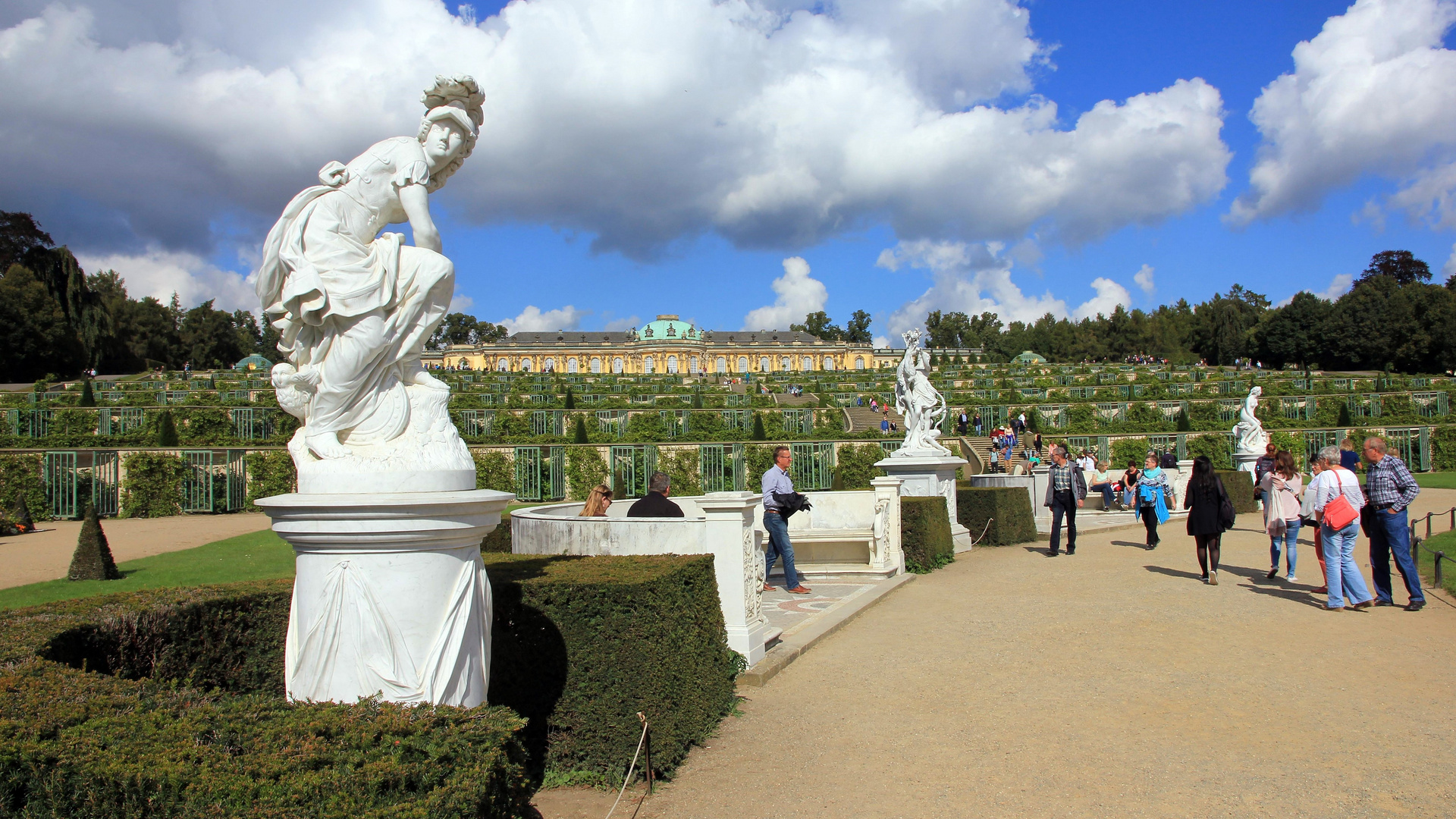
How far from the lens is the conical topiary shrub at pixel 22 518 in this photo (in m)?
17.1

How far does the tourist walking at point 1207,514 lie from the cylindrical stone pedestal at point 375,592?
337 inches

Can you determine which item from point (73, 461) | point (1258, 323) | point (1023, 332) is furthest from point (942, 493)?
point (1023, 332)

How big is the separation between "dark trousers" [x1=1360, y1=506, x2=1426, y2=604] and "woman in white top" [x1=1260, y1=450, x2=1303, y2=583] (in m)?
1.29

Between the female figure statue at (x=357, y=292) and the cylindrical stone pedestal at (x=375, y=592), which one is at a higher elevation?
the female figure statue at (x=357, y=292)

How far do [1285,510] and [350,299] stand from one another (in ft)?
31.7

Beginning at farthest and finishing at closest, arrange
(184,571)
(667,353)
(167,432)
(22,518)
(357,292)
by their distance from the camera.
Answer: (667,353) < (167,432) < (22,518) < (184,571) < (357,292)

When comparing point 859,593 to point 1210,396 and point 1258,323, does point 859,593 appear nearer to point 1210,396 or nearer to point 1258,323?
point 1210,396

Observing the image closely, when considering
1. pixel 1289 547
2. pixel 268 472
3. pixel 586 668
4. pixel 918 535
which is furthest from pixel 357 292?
pixel 268 472

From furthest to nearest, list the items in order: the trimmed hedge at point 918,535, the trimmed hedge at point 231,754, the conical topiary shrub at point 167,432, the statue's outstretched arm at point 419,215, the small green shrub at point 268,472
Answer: the conical topiary shrub at point 167,432 → the small green shrub at point 268,472 → the trimmed hedge at point 918,535 → the statue's outstretched arm at point 419,215 → the trimmed hedge at point 231,754

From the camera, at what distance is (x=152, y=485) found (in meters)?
20.2

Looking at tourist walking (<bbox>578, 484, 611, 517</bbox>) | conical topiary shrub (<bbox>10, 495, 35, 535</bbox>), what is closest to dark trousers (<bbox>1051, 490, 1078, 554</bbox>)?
tourist walking (<bbox>578, 484, 611, 517</bbox>)

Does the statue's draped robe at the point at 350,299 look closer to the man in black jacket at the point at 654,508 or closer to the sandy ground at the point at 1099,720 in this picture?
Result: the sandy ground at the point at 1099,720

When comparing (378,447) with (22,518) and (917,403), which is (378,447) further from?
(22,518)

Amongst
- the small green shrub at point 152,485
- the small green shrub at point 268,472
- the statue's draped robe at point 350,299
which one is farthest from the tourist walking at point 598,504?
the small green shrub at point 152,485
